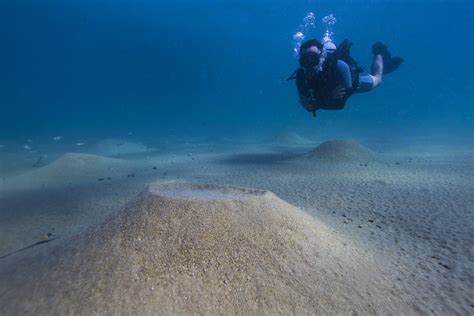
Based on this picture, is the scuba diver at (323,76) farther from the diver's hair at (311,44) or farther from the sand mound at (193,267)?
the sand mound at (193,267)

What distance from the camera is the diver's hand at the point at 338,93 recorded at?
7305mm

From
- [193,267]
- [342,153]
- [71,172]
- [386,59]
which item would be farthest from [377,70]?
[71,172]

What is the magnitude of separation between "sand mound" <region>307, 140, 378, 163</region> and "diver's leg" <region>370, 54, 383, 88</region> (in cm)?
348

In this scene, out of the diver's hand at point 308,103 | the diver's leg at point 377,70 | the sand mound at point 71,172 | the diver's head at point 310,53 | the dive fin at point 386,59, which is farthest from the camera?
the sand mound at point 71,172

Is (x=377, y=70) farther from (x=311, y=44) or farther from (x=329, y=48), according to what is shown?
(x=311, y=44)

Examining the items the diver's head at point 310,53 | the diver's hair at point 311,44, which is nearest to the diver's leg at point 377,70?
the diver's hair at point 311,44

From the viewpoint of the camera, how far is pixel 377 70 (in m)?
9.53

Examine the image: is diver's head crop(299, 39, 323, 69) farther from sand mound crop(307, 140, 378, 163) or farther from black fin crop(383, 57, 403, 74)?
sand mound crop(307, 140, 378, 163)

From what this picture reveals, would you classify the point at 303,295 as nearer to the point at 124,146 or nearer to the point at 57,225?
the point at 57,225

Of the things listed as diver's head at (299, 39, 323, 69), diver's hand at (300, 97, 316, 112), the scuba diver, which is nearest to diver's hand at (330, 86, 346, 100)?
the scuba diver

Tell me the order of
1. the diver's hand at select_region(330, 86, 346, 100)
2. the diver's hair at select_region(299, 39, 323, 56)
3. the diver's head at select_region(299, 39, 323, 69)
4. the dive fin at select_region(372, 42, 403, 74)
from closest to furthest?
the diver's head at select_region(299, 39, 323, 69) < the diver's hair at select_region(299, 39, 323, 56) < the diver's hand at select_region(330, 86, 346, 100) < the dive fin at select_region(372, 42, 403, 74)

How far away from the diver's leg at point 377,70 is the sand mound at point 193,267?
6.53 m

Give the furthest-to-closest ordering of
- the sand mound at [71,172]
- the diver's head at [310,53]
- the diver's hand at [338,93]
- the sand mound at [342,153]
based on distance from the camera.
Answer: the sand mound at [342,153], the sand mound at [71,172], the diver's hand at [338,93], the diver's head at [310,53]

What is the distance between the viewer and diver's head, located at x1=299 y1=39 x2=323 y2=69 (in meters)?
6.84
